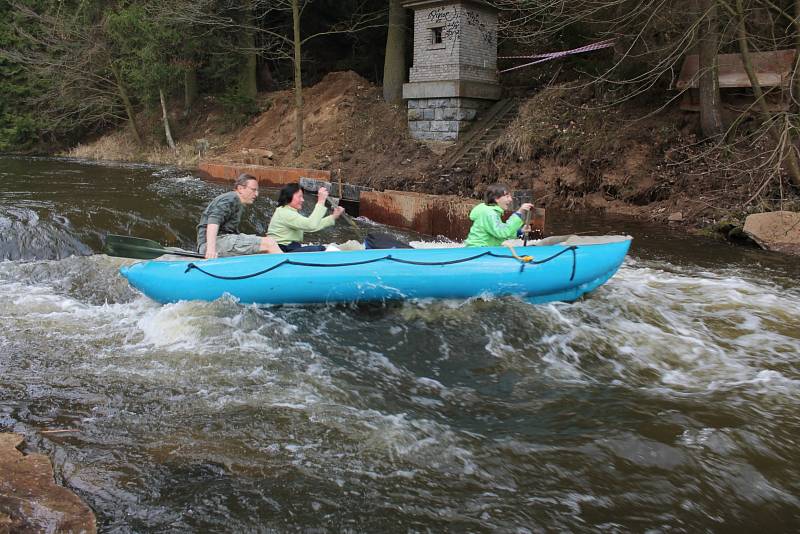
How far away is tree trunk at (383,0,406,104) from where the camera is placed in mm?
16016

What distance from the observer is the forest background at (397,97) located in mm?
9805

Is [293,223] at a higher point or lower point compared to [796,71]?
lower

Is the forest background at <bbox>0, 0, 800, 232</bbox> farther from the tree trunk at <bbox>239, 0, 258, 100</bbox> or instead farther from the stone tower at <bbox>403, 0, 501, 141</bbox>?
the stone tower at <bbox>403, 0, 501, 141</bbox>

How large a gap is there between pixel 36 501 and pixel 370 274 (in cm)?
318

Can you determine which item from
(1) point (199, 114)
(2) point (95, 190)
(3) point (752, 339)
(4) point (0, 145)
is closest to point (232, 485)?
(3) point (752, 339)

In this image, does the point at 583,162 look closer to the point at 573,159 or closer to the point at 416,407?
the point at 573,159

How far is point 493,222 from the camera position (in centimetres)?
592

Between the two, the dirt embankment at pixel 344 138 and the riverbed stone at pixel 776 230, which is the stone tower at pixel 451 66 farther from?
the riverbed stone at pixel 776 230

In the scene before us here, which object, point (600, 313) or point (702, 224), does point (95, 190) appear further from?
point (702, 224)

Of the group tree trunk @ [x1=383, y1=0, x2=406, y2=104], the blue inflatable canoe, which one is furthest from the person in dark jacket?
tree trunk @ [x1=383, y1=0, x2=406, y2=104]

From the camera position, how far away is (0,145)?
73.4 ft

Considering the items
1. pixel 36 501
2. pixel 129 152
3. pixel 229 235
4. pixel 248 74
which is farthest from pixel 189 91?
pixel 36 501

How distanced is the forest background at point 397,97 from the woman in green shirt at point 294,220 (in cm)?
524

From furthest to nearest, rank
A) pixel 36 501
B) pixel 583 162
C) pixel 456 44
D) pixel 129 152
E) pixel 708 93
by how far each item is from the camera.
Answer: pixel 129 152, pixel 456 44, pixel 583 162, pixel 708 93, pixel 36 501
